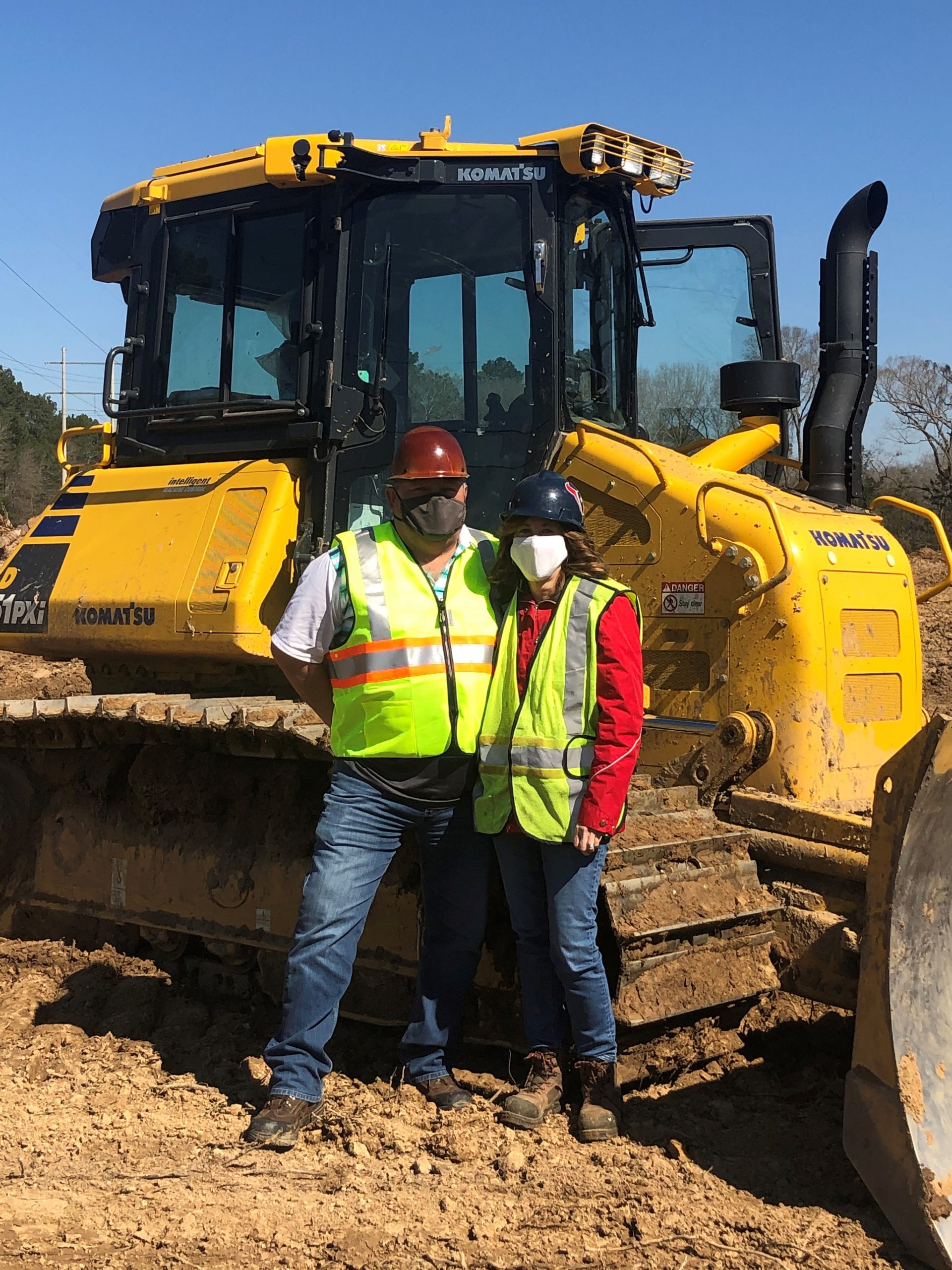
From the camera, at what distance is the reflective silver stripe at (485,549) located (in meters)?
4.46

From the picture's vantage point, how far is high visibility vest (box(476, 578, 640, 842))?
4023 millimetres

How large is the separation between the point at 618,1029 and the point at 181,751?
8.90ft

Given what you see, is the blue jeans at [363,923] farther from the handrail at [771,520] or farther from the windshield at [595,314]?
the windshield at [595,314]

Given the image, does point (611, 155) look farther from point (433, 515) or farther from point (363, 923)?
point (363, 923)

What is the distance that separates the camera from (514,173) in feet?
17.9

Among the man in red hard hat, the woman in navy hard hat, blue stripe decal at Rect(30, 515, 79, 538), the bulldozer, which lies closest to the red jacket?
the woman in navy hard hat

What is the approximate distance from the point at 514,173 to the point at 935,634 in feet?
36.5

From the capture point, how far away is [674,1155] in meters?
3.92

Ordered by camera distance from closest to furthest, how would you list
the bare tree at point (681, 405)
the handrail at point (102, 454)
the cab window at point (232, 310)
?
the cab window at point (232, 310) < the bare tree at point (681, 405) < the handrail at point (102, 454)

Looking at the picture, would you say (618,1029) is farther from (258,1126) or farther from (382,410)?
(382,410)

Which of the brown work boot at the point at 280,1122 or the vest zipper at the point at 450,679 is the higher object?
the vest zipper at the point at 450,679

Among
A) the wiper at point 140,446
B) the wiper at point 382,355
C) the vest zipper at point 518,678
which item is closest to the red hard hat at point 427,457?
the vest zipper at point 518,678

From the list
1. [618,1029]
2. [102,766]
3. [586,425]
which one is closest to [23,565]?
[102,766]

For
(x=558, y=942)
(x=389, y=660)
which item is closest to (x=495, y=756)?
(x=389, y=660)
